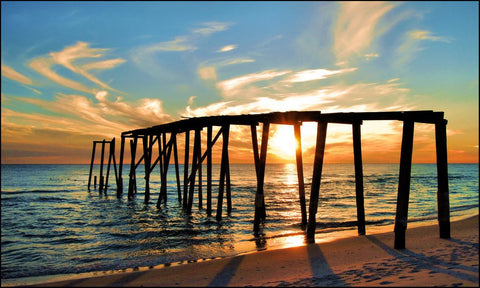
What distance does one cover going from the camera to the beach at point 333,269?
18.5 feet

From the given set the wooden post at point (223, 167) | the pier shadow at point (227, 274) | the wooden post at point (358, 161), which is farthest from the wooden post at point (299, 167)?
the pier shadow at point (227, 274)

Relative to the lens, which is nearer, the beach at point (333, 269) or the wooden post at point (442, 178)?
the beach at point (333, 269)

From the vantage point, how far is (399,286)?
5.16m

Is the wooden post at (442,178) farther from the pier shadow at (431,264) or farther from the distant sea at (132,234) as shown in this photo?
the distant sea at (132,234)

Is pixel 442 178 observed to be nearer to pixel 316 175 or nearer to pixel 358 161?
pixel 358 161

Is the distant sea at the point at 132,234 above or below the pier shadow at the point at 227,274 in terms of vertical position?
below

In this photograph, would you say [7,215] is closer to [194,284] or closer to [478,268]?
[194,284]

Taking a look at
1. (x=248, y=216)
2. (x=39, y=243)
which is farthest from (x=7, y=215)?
(x=248, y=216)

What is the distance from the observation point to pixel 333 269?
254 inches

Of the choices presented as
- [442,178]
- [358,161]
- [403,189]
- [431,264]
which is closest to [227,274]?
[431,264]

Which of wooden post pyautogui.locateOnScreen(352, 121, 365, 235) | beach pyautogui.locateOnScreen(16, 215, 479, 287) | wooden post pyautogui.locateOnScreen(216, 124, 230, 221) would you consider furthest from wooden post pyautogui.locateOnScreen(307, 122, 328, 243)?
wooden post pyautogui.locateOnScreen(216, 124, 230, 221)

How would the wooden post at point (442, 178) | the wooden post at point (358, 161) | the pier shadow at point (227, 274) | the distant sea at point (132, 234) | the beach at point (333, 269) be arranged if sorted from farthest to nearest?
the wooden post at point (358, 161)
the wooden post at point (442, 178)
the distant sea at point (132, 234)
the pier shadow at point (227, 274)
the beach at point (333, 269)

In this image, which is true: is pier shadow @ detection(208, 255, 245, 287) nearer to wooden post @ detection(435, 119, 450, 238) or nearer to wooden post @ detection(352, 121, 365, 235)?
wooden post @ detection(352, 121, 365, 235)

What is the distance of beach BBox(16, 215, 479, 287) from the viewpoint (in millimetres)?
5648
